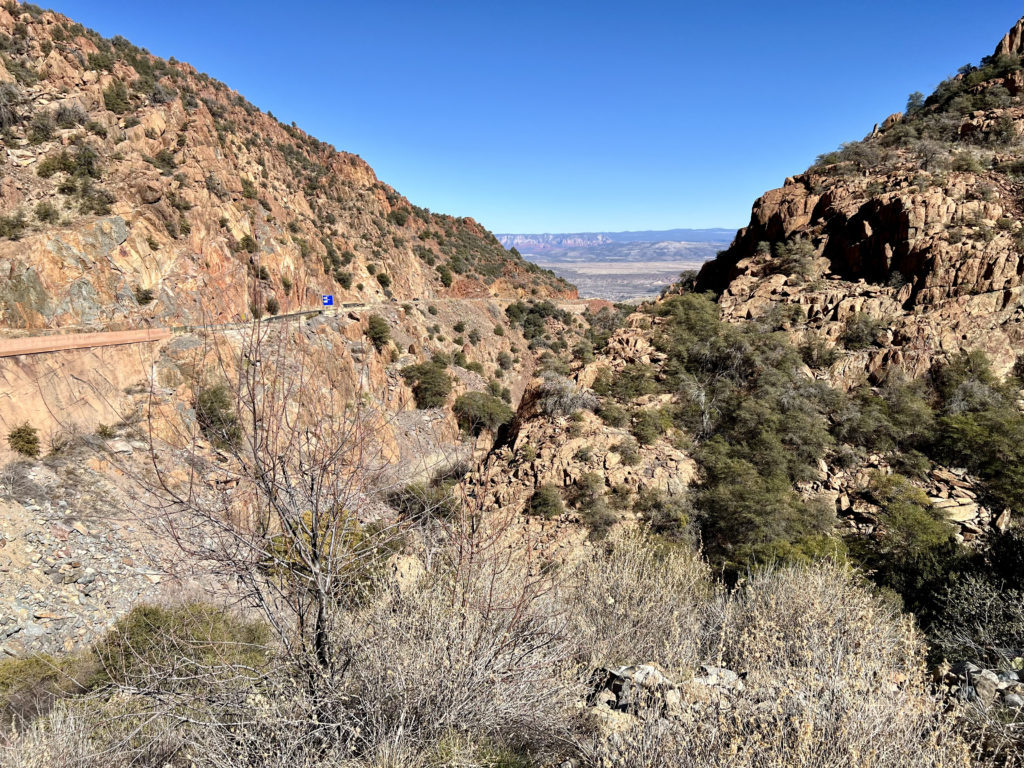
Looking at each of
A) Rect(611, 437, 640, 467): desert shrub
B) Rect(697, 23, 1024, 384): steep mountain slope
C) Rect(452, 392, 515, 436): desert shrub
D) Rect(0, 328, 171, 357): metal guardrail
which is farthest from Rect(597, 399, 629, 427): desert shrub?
Rect(0, 328, 171, 357): metal guardrail

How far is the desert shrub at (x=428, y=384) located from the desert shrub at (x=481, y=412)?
3.61 ft

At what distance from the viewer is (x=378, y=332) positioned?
99.3 feet

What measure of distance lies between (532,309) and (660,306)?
76.6 feet

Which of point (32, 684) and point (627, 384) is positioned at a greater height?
point (627, 384)

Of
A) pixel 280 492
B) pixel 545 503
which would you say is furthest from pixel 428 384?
pixel 280 492

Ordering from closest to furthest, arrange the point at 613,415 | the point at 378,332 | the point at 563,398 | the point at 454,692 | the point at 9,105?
the point at 454,692 < the point at 613,415 < the point at 563,398 < the point at 9,105 < the point at 378,332

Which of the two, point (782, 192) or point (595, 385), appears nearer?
point (595, 385)

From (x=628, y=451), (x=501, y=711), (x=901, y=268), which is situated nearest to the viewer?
(x=501, y=711)

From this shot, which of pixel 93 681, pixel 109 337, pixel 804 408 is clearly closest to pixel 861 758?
pixel 93 681

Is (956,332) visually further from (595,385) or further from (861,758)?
(861,758)

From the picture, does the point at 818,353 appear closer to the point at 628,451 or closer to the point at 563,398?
the point at 628,451

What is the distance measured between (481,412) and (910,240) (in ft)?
71.0

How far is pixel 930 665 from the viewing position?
307 inches

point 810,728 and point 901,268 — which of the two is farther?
point 901,268
